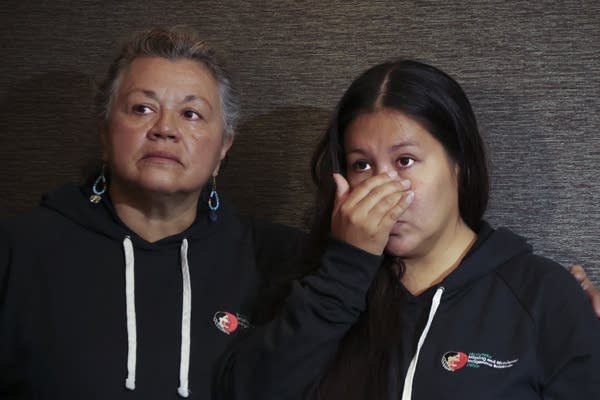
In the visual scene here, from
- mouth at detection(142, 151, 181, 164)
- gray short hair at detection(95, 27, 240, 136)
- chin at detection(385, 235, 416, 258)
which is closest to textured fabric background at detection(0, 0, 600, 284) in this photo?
gray short hair at detection(95, 27, 240, 136)

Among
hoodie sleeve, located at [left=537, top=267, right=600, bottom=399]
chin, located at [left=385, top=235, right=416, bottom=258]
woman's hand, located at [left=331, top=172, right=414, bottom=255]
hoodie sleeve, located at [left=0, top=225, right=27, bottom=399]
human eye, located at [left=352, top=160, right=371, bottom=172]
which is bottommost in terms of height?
hoodie sleeve, located at [left=0, top=225, right=27, bottom=399]

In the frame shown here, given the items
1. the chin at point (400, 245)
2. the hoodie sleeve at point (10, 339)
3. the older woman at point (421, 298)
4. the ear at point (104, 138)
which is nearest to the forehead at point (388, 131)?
the older woman at point (421, 298)

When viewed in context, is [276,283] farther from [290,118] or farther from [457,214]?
[290,118]

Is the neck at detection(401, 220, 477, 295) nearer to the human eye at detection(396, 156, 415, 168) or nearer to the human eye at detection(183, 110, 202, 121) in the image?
the human eye at detection(396, 156, 415, 168)

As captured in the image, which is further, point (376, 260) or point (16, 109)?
point (16, 109)

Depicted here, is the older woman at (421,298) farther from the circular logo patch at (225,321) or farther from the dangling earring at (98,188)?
the dangling earring at (98,188)

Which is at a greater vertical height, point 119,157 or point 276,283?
point 119,157

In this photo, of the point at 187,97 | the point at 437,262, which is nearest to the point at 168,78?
the point at 187,97

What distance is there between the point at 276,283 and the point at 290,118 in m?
0.52

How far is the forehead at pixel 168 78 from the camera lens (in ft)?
5.07

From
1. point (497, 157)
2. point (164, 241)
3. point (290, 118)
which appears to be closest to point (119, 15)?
point (290, 118)

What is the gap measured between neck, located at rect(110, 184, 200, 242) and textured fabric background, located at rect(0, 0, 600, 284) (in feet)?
1.19

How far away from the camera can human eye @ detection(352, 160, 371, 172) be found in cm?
140

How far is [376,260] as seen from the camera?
4.44ft
